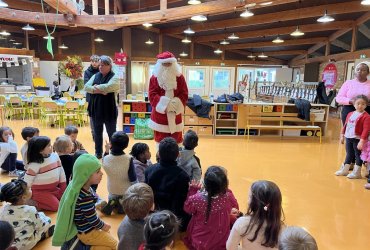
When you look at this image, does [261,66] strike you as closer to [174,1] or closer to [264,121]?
[174,1]

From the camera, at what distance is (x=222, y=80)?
14.9 m

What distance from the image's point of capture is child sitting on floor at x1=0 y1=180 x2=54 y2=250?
1.98 meters

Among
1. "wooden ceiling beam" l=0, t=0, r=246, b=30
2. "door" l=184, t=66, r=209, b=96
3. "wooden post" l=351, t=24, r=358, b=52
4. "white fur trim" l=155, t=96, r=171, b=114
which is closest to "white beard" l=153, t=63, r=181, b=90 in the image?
"white fur trim" l=155, t=96, r=171, b=114

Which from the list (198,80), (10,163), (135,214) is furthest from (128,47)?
(135,214)

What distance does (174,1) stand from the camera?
348 inches

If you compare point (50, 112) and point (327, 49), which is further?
point (327, 49)

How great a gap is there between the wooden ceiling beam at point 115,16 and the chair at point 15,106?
8.00 ft

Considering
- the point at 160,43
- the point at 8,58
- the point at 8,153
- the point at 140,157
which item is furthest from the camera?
the point at 160,43

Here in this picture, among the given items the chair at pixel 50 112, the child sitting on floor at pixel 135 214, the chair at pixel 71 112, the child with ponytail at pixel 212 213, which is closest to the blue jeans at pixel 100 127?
the child with ponytail at pixel 212 213

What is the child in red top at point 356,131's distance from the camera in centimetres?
371

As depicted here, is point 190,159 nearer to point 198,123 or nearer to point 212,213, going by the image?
point 212,213

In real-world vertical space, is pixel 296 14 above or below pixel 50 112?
above

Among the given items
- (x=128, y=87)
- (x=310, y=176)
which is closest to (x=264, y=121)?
(x=310, y=176)

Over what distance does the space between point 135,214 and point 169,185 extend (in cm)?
62
